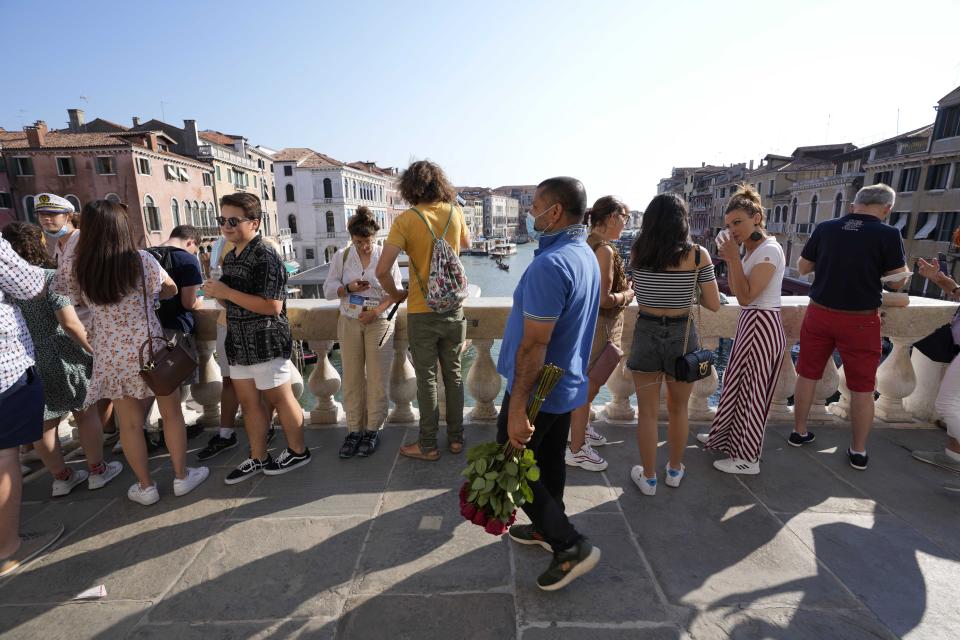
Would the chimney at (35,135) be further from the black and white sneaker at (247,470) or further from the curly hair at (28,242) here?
the black and white sneaker at (247,470)

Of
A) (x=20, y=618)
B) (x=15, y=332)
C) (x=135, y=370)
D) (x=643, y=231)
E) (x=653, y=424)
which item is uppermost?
(x=643, y=231)

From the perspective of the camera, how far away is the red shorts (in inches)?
122

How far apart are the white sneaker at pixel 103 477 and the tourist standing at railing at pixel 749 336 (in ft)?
12.8

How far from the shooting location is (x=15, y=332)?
230 cm

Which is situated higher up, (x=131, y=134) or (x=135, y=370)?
(x=131, y=134)

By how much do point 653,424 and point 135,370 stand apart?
9.80ft

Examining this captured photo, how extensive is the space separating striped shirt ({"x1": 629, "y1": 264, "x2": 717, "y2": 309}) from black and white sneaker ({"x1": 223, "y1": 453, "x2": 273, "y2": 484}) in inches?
101

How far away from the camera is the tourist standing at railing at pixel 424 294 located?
2.96 m

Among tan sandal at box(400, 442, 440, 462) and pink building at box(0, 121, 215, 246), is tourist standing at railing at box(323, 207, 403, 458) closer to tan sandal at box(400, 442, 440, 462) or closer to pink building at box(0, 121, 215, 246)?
tan sandal at box(400, 442, 440, 462)

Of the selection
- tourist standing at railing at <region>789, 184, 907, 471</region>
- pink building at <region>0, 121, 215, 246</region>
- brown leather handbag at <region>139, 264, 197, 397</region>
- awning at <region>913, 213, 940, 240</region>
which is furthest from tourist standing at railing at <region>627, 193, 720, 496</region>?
pink building at <region>0, 121, 215, 246</region>

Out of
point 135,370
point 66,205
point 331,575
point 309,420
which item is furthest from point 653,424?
point 66,205

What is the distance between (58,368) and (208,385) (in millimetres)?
927

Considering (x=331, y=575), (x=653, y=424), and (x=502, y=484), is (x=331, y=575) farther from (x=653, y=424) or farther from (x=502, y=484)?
(x=653, y=424)

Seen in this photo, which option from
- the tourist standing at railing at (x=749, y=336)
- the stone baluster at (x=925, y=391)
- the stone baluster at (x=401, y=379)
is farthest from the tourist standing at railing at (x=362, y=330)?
the stone baluster at (x=925, y=391)
